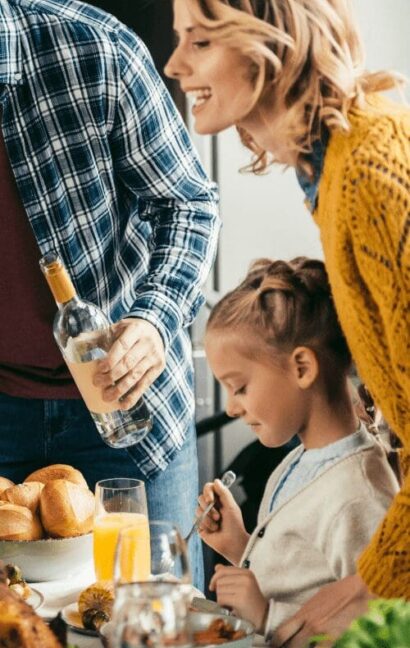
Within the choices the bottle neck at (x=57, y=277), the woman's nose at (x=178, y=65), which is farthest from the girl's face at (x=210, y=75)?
the bottle neck at (x=57, y=277)

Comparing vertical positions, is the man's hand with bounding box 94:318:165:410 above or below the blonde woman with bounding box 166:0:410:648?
below

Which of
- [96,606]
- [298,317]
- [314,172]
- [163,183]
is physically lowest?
[96,606]

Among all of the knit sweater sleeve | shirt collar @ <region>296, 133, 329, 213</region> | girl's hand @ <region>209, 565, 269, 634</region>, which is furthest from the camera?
girl's hand @ <region>209, 565, 269, 634</region>

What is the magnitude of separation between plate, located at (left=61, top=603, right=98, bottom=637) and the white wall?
2.21m

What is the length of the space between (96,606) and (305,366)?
469mm

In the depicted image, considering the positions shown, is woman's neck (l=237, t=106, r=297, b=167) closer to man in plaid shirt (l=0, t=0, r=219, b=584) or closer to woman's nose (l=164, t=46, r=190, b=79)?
woman's nose (l=164, t=46, r=190, b=79)

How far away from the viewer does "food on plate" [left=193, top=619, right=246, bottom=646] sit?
1.15m

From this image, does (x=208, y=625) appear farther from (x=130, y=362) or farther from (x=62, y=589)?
(x=130, y=362)

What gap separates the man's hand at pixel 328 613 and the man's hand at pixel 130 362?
17.4 inches

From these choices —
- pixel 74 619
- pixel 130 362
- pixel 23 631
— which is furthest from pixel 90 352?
pixel 23 631

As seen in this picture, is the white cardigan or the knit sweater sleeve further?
the white cardigan

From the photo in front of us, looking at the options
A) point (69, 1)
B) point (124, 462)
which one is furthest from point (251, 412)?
point (69, 1)

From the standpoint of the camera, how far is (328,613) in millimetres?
1234

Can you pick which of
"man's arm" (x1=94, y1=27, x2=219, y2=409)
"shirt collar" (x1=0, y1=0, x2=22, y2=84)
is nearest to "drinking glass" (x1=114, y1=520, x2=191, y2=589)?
"man's arm" (x1=94, y1=27, x2=219, y2=409)
